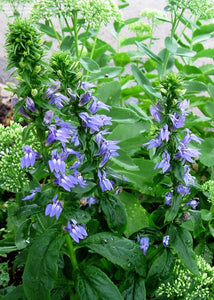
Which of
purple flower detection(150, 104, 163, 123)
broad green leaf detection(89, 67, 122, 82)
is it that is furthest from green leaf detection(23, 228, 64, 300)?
broad green leaf detection(89, 67, 122, 82)

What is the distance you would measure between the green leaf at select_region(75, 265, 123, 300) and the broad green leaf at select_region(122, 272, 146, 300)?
0.48 feet

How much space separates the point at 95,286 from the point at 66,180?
41cm

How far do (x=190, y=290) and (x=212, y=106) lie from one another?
120 cm

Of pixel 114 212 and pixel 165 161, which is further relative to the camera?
pixel 114 212

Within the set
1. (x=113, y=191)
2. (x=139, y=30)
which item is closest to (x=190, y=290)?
(x=113, y=191)

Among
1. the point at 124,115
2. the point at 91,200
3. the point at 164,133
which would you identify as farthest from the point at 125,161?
the point at 164,133

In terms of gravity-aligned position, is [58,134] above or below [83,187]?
above

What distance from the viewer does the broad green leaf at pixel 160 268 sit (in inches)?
55.5

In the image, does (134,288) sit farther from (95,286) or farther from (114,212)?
A: (114,212)

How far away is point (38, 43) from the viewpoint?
1.11 meters

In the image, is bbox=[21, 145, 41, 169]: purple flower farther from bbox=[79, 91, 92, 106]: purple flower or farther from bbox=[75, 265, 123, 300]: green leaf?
bbox=[75, 265, 123, 300]: green leaf

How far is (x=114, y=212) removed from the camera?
143 cm

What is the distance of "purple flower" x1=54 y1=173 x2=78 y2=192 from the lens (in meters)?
1.24

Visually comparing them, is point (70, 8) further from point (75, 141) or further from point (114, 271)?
point (114, 271)
